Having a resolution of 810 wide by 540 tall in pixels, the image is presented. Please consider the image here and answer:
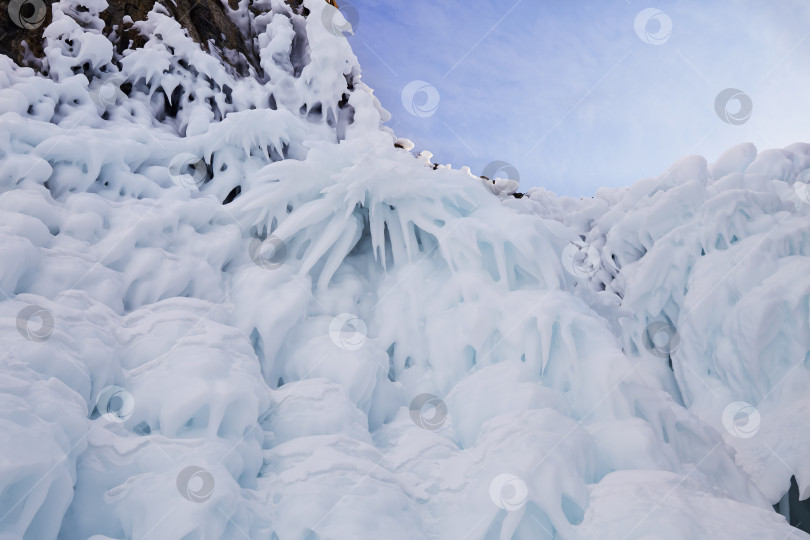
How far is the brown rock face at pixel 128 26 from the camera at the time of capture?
249 inches

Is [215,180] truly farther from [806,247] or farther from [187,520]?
[806,247]

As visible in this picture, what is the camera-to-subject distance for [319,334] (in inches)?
173

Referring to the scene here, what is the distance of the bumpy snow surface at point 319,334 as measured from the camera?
2.64 m

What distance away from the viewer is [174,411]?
9.52 feet

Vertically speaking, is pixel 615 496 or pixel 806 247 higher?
pixel 806 247

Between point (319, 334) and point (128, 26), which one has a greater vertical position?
point (319, 334)

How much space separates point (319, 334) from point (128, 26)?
18.8 ft

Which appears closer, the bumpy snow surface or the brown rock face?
the bumpy snow surface

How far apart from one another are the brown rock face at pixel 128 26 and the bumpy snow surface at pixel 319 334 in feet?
0.74

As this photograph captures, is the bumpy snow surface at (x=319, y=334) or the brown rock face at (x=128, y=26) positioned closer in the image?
the bumpy snow surface at (x=319, y=334)

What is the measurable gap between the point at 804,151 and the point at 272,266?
9.51 m

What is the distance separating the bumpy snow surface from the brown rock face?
0.23 metres

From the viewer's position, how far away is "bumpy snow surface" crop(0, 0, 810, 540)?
264 centimetres

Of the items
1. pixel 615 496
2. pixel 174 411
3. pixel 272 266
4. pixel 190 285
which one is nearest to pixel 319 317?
pixel 272 266
